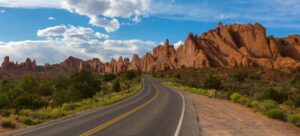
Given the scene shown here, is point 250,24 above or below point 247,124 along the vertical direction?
above

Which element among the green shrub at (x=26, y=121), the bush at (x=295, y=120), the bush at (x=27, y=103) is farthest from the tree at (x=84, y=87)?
the bush at (x=295, y=120)

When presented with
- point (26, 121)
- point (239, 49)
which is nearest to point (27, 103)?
point (26, 121)

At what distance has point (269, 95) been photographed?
38281 millimetres

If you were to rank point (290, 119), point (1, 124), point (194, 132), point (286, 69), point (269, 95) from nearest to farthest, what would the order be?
point (194, 132) → point (1, 124) → point (290, 119) → point (269, 95) → point (286, 69)

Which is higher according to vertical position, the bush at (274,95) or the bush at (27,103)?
the bush at (274,95)

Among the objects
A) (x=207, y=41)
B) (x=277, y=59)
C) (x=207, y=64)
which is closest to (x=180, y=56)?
(x=207, y=41)

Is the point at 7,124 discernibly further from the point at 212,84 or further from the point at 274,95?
the point at 212,84

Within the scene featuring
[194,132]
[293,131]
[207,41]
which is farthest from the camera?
[207,41]

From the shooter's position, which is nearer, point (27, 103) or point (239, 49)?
point (27, 103)

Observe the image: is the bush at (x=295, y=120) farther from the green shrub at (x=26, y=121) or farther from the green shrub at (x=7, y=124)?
the green shrub at (x=7, y=124)

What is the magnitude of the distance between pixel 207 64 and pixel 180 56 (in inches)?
1347

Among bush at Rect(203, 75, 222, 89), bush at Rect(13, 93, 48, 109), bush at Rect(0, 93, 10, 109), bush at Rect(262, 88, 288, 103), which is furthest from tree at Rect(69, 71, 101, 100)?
bush at Rect(262, 88, 288, 103)

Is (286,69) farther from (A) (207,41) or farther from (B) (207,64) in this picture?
(A) (207,41)

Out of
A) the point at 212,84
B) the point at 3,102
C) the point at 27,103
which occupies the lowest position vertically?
the point at 27,103
